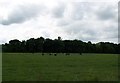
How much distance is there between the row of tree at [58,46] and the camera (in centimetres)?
17125

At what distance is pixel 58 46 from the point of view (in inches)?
6895

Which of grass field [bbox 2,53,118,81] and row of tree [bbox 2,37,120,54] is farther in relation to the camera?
row of tree [bbox 2,37,120,54]

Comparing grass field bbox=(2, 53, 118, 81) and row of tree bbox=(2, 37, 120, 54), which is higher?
row of tree bbox=(2, 37, 120, 54)

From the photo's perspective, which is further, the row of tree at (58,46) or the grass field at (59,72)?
the row of tree at (58,46)

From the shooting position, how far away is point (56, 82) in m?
16.3

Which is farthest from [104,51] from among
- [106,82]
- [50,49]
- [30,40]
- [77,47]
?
[106,82]

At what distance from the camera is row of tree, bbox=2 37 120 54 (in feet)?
562

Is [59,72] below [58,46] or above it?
below

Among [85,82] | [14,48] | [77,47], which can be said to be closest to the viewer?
[85,82]

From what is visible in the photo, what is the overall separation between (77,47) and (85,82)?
6427 inches

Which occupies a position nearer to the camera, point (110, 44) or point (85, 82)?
point (85, 82)

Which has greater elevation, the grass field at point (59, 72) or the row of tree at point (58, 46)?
the row of tree at point (58, 46)

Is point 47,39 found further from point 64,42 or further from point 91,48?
point 91,48

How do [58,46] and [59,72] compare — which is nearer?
[59,72]
